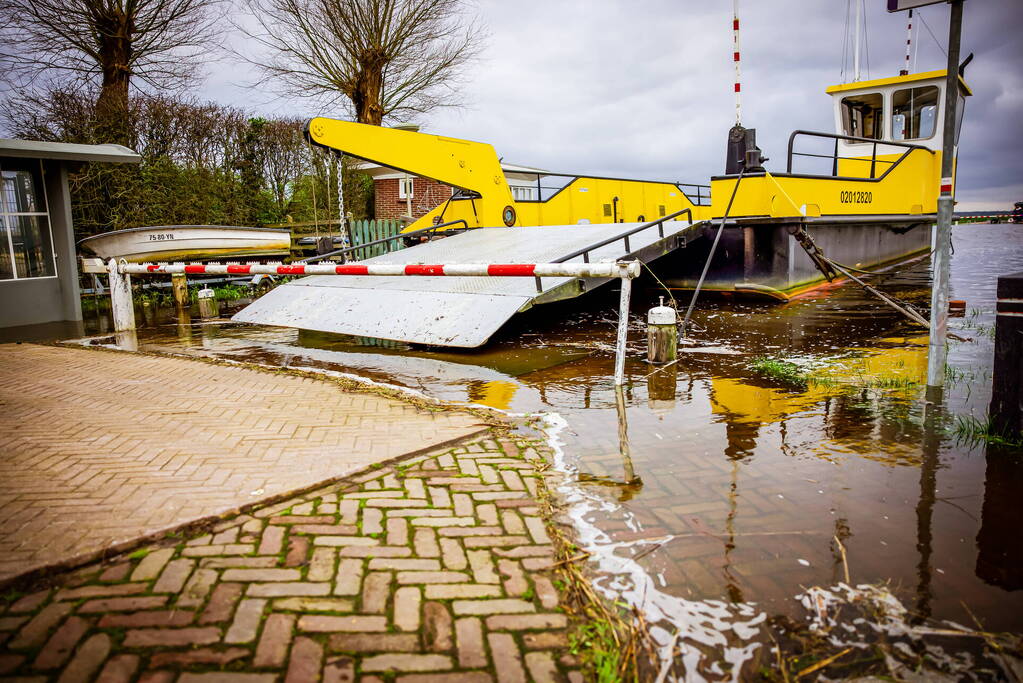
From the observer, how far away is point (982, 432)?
4.05 meters

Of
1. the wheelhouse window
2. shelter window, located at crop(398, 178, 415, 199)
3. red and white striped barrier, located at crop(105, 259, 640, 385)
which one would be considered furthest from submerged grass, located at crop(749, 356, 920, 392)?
shelter window, located at crop(398, 178, 415, 199)

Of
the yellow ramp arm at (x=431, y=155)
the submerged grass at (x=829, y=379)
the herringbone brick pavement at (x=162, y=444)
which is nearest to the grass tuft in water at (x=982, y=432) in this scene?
the submerged grass at (x=829, y=379)

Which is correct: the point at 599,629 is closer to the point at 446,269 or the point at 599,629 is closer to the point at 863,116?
the point at 446,269

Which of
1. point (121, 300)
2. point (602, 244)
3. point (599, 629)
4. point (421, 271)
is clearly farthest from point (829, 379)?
point (121, 300)

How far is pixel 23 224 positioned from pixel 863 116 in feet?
54.3

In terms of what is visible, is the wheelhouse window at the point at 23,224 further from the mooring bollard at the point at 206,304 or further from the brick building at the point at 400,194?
the brick building at the point at 400,194

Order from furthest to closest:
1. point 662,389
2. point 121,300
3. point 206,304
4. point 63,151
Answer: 1. point 206,304
2. point 63,151
3. point 121,300
4. point 662,389

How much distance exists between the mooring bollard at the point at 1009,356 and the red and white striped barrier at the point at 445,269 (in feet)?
7.03

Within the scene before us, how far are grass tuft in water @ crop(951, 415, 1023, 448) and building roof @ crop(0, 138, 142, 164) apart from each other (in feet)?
38.1

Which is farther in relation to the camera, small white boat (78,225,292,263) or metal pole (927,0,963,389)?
small white boat (78,225,292,263)

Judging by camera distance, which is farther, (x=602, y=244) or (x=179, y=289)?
(x=179, y=289)

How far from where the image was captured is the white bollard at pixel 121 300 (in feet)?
29.7

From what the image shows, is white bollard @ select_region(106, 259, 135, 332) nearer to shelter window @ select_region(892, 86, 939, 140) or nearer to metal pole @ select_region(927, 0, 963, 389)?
metal pole @ select_region(927, 0, 963, 389)

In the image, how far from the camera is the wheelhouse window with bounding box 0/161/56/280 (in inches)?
390
